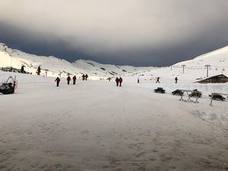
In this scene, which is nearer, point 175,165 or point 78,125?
point 175,165

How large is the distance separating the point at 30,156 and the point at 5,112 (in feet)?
36.9

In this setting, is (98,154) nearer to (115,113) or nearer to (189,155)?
(189,155)

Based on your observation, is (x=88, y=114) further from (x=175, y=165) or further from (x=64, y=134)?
(x=175, y=165)

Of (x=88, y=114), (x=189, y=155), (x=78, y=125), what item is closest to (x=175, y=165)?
(x=189, y=155)

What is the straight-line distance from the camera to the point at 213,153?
1334 centimetres

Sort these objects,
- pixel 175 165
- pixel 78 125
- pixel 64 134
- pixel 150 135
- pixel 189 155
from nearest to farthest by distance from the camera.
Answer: pixel 175 165
pixel 189 155
pixel 64 134
pixel 150 135
pixel 78 125

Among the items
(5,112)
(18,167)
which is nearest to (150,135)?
(18,167)

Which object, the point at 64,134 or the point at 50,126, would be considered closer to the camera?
the point at 64,134

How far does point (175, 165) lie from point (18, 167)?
4570mm

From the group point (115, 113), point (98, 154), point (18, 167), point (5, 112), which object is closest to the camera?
point (18, 167)

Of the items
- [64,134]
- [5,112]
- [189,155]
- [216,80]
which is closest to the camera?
[189,155]

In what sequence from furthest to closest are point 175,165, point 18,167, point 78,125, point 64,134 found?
point 78,125
point 64,134
point 175,165
point 18,167

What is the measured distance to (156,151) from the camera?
42.5 feet

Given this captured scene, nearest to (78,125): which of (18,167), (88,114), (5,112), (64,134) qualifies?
(64,134)
